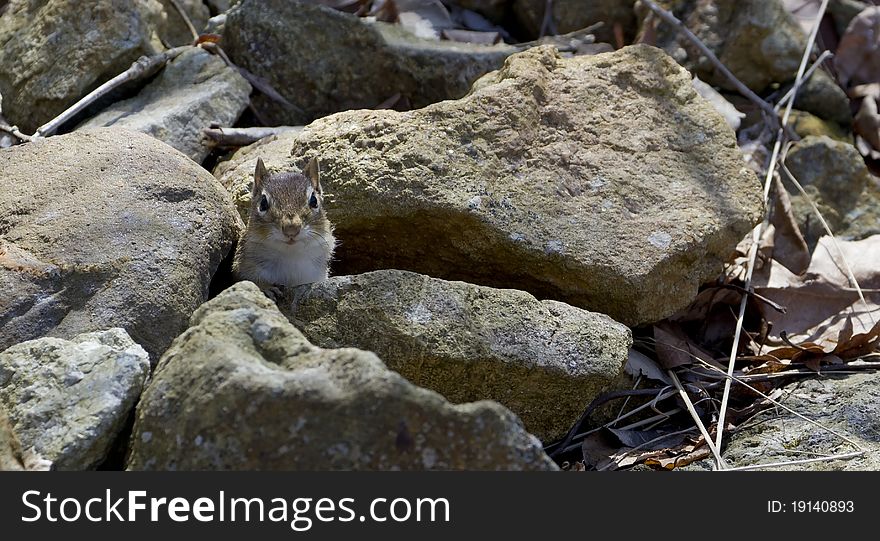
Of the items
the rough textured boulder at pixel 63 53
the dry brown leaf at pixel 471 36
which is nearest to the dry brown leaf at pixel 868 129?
the dry brown leaf at pixel 471 36

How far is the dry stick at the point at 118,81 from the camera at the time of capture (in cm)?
529

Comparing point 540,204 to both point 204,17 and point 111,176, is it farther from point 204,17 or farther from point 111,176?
point 204,17

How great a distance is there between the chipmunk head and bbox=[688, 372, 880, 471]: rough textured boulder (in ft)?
6.23

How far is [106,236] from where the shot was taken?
4121mm

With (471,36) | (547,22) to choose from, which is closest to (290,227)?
(471,36)

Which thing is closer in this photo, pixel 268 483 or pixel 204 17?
pixel 268 483

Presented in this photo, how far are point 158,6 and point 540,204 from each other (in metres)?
3.03

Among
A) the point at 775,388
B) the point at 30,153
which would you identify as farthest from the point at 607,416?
the point at 30,153

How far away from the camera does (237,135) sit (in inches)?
219

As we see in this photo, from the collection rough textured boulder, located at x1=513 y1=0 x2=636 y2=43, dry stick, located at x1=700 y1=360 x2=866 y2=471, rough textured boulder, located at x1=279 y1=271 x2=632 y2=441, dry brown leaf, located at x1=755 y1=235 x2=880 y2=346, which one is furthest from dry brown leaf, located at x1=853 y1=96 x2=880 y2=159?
rough textured boulder, located at x1=279 y1=271 x2=632 y2=441

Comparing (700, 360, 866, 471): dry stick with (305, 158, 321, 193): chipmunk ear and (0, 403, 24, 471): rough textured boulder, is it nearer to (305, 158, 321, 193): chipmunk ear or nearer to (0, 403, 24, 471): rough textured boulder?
(305, 158, 321, 193): chipmunk ear

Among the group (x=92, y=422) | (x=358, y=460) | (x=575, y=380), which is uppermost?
(x=358, y=460)

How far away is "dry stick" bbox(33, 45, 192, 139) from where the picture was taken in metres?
5.29

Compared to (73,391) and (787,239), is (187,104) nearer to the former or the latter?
(73,391)
